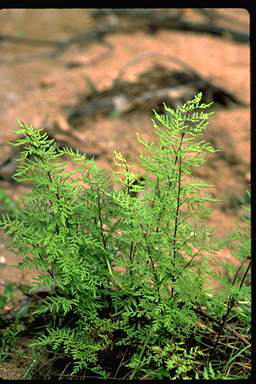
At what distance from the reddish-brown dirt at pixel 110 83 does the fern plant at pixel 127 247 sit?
130cm

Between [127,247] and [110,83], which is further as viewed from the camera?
[110,83]

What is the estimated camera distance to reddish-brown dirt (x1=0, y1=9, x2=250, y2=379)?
15.1 ft

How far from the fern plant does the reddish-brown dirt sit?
130 centimetres

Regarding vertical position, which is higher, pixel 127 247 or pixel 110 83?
pixel 127 247

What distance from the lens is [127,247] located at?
2.23 m

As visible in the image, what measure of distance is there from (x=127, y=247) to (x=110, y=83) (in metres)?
3.53

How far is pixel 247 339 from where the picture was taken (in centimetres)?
236

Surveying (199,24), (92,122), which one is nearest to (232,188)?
(92,122)

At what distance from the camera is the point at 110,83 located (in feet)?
18.2

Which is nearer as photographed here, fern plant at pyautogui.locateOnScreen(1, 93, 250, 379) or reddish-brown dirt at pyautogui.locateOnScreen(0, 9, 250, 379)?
fern plant at pyautogui.locateOnScreen(1, 93, 250, 379)

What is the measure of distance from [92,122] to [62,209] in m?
3.16

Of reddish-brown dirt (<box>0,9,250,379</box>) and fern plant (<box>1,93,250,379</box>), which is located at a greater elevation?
fern plant (<box>1,93,250,379</box>)

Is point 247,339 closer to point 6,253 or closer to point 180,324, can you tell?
point 180,324
